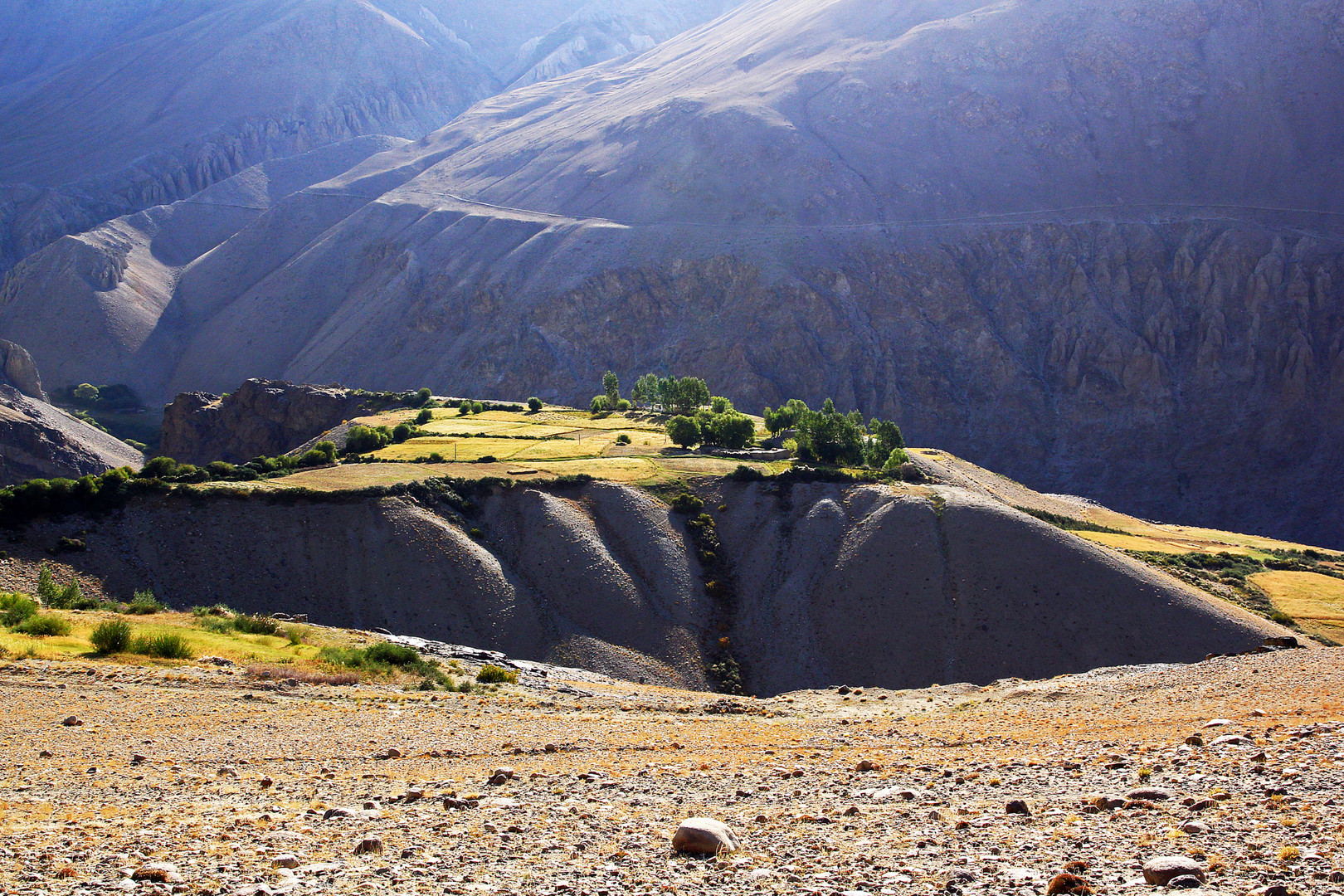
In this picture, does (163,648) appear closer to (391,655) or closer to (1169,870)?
(391,655)

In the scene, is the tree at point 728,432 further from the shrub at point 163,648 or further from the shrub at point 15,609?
the shrub at point 15,609

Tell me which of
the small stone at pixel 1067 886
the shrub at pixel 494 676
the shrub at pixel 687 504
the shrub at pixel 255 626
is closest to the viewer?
the small stone at pixel 1067 886

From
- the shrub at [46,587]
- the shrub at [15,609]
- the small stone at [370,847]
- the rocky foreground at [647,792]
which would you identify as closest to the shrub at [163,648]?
the rocky foreground at [647,792]

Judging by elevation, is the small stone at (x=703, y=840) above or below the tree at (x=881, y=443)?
below

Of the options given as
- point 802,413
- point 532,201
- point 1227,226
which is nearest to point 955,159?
point 1227,226

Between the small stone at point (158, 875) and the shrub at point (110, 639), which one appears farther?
the shrub at point (110, 639)

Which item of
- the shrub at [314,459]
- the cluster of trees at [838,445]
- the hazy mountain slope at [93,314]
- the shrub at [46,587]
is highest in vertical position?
the hazy mountain slope at [93,314]

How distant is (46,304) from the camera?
173 m

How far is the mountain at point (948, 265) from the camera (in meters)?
135

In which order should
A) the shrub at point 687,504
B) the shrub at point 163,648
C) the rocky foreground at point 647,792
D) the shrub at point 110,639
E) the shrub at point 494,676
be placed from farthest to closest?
the shrub at point 687,504 → the shrub at point 494,676 → the shrub at point 163,648 → the shrub at point 110,639 → the rocky foreground at point 647,792

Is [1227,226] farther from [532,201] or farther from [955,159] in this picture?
[532,201]

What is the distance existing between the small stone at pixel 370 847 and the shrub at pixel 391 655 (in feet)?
74.0

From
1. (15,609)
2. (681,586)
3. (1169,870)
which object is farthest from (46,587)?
(1169,870)

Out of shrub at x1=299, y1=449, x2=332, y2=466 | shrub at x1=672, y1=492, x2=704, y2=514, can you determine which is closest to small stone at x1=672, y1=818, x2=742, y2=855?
shrub at x1=672, y1=492, x2=704, y2=514
